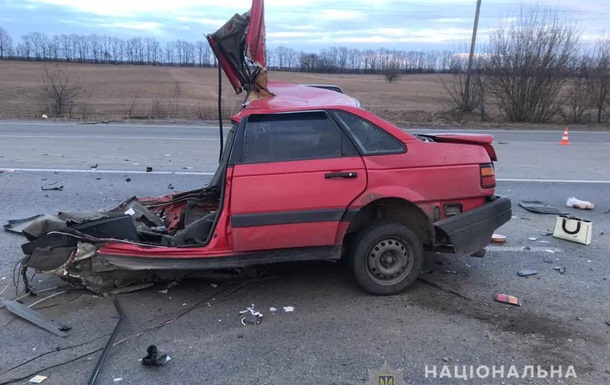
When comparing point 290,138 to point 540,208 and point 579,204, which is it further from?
point 579,204

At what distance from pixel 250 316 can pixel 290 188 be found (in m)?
1.03

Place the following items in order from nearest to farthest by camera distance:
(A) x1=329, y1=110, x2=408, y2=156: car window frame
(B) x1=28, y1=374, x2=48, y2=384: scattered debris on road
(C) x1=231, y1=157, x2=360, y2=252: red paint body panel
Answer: (B) x1=28, y1=374, x2=48, y2=384: scattered debris on road < (C) x1=231, y1=157, x2=360, y2=252: red paint body panel < (A) x1=329, y1=110, x2=408, y2=156: car window frame

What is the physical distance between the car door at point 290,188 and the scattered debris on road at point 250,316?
19.1 inches

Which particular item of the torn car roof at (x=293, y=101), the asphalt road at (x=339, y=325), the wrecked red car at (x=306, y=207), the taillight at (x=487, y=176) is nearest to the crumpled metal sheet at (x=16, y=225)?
the asphalt road at (x=339, y=325)

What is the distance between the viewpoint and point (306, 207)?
4070mm

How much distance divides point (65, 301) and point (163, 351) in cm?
125

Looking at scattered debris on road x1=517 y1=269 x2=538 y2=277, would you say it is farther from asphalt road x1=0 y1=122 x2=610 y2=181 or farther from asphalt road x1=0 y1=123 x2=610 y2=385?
asphalt road x1=0 y1=122 x2=610 y2=181

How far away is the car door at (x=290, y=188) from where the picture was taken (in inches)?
159

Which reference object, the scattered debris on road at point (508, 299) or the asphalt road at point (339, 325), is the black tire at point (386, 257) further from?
the scattered debris on road at point (508, 299)

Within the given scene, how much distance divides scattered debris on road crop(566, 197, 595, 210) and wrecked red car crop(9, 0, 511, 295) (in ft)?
11.0

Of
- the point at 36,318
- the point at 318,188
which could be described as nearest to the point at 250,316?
the point at 318,188

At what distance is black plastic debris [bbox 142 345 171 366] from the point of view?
332 cm

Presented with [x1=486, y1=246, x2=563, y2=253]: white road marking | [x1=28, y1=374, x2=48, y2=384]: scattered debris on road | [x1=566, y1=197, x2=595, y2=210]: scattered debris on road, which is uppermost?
[x1=566, y1=197, x2=595, y2=210]: scattered debris on road

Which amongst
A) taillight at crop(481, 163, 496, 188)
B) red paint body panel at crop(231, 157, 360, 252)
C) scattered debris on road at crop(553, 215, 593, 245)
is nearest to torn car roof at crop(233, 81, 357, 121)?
red paint body panel at crop(231, 157, 360, 252)
